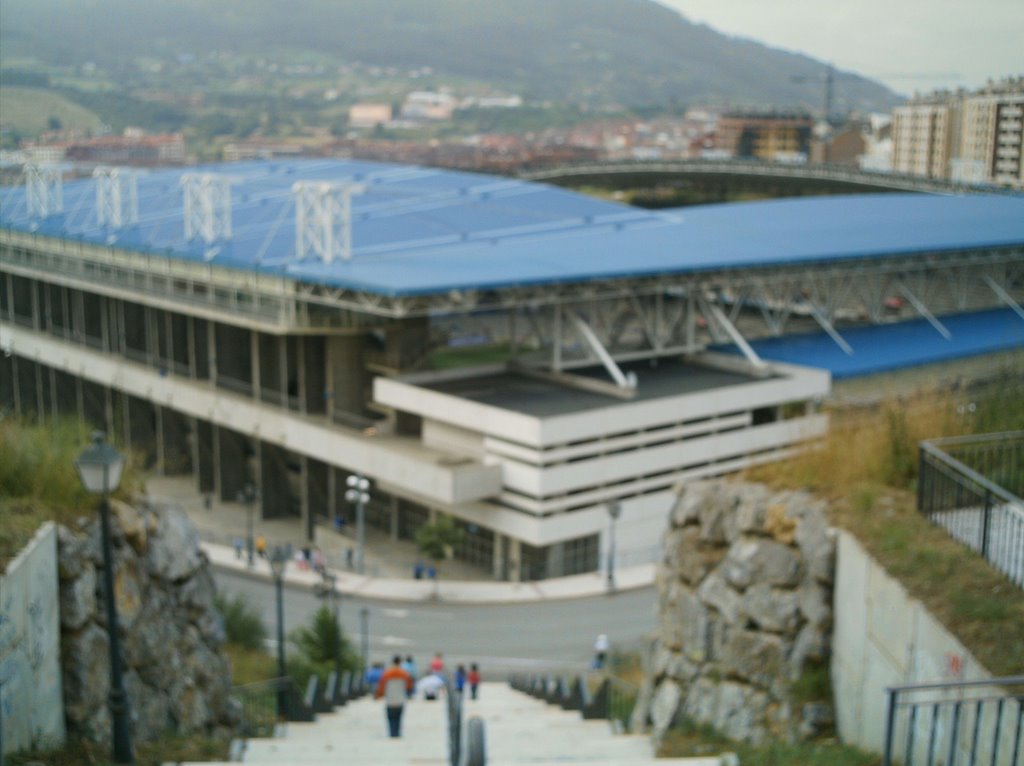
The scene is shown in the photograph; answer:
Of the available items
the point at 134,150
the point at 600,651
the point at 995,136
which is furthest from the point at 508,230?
the point at 600,651

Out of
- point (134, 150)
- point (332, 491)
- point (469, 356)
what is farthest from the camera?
point (134, 150)

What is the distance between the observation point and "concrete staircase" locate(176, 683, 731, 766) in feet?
31.6

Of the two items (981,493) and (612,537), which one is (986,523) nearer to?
(981,493)

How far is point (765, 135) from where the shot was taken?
154250mm

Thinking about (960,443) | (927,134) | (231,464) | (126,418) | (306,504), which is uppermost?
(927,134)

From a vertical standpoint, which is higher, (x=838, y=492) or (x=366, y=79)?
(x=366, y=79)

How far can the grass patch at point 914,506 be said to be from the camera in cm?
821

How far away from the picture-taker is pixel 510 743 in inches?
436

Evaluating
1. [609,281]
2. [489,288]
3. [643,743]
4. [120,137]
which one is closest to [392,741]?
→ [643,743]

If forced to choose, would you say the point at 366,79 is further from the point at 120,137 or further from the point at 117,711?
the point at 117,711

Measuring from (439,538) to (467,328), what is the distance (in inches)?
288

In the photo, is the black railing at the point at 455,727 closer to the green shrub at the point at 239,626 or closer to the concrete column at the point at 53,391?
the green shrub at the point at 239,626

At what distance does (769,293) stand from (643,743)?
33.6m

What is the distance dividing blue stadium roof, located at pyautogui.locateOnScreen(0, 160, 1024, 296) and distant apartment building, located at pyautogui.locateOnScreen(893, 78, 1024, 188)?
205 centimetres
